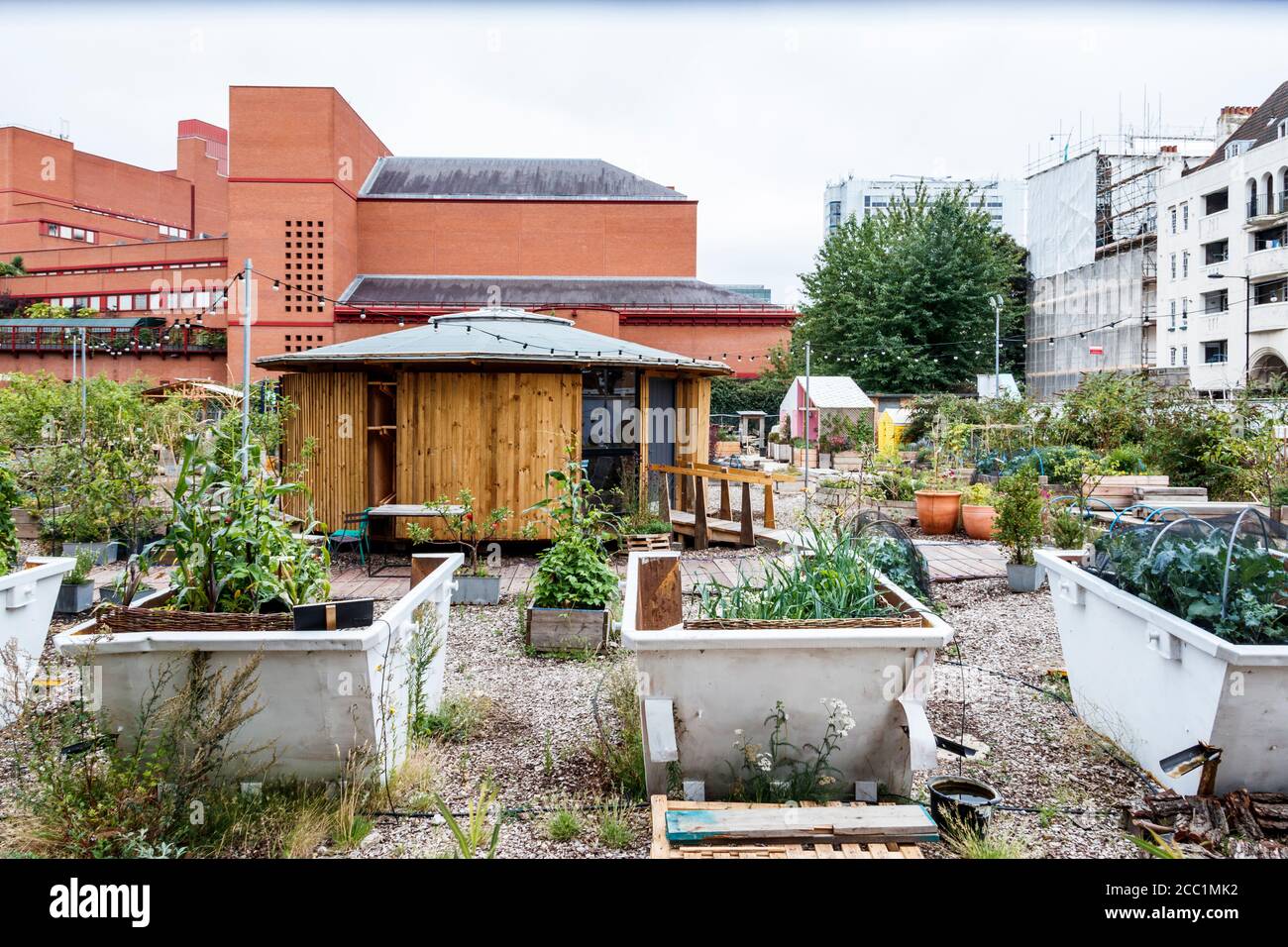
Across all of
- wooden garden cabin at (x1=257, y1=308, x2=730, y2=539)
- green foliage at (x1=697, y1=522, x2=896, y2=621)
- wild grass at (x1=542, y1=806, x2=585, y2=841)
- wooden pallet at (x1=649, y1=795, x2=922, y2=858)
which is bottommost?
wild grass at (x1=542, y1=806, x2=585, y2=841)

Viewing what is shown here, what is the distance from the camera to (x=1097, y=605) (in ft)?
14.1

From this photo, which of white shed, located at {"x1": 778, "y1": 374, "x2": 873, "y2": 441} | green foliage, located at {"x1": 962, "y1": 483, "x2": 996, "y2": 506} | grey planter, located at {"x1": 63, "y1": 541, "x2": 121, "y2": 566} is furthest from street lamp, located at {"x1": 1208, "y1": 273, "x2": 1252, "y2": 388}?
grey planter, located at {"x1": 63, "y1": 541, "x2": 121, "y2": 566}

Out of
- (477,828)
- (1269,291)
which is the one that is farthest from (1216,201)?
(477,828)

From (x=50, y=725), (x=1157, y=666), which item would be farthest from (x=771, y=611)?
(x=50, y=725)

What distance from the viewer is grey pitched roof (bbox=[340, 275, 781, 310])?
28.0 m

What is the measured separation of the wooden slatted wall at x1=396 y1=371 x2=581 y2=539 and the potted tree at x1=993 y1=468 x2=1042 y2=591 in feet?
14.4

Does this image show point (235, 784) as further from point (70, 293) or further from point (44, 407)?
point (70, 293)

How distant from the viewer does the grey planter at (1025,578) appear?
7984mm

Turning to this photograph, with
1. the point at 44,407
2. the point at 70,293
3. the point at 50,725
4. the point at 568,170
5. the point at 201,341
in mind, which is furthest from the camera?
the point at 70,293

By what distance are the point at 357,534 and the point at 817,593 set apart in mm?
6673

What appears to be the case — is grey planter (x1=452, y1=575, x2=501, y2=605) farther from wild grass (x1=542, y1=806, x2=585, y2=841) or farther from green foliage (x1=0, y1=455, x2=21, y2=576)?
wild grass (x1=542, y1=806, x2=585, y2=841)

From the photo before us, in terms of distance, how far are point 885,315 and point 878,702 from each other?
1262 inches

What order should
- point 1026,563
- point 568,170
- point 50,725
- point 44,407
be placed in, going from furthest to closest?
point 568,170, point 44,407, point 1026,563, point 50,725

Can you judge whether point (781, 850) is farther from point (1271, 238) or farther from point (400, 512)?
point (1271, 238)
